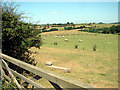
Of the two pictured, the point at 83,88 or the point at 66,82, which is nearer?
the point at 83,88

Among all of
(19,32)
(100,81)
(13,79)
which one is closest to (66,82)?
(13,79)

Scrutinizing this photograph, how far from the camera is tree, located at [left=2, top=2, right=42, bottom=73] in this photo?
526 centimetres

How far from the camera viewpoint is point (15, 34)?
5.24m

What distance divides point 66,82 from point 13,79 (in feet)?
7.43

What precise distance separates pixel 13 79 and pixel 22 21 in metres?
3.14

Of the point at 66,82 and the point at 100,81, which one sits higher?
the point at 66,82

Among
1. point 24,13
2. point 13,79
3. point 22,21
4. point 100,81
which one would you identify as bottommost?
point 100,81

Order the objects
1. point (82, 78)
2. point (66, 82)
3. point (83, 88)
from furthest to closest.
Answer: point (82, 78), point (66, 82), point (83, 88)

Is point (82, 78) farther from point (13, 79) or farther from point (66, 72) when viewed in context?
point (13, 79)

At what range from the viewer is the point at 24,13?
6.11 meters

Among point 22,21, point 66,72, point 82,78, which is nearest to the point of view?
point 22,21

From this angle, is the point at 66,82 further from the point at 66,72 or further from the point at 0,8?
the point at 66,72

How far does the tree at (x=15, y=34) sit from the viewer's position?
17.3ft

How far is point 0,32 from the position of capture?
5059mm
